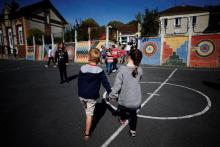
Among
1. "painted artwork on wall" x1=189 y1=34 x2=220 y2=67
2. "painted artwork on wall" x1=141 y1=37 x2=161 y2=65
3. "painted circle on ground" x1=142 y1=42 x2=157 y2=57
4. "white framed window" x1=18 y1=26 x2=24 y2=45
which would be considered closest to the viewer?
"painted artwork on wall" x1=189 y1=34 x2=220 y2=67

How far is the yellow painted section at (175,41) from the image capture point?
15866mm

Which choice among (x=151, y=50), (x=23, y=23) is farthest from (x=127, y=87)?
(x=23, y=23)

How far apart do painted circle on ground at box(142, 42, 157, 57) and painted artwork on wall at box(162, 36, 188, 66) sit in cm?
113

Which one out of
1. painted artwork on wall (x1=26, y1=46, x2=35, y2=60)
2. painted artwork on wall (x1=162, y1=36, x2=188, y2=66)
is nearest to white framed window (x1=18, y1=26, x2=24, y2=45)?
painted artwork on wall (x1=26, y1=46, x2=35, y2=60)

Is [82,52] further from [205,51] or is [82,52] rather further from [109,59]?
[205,51]

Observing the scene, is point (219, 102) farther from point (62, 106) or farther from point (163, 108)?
point (62, 106)

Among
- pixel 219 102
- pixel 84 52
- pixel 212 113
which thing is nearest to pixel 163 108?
pixel 212 113

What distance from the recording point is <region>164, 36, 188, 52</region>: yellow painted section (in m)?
15.9

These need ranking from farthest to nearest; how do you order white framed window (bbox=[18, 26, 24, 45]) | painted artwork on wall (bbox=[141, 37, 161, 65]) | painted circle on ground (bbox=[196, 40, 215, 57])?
white framed window (bbox=[18, 26, 24, 45]) < painted artwork on wall (bbox=[141, 37, 161, 65]) < painted circle on ground (bbox=[196, 40, 215, 57])

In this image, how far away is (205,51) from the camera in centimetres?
1470

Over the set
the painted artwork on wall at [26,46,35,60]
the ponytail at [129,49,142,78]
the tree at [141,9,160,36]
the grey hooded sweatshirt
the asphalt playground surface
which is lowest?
the asphalt playground surface

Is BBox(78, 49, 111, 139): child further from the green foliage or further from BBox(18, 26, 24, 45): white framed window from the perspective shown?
BBox(18, 26, 24, 45): white framed window

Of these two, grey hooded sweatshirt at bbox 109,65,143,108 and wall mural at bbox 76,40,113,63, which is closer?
grey hooded sweatshirt at bbox 109,65,143,108

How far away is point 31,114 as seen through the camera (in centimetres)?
459
